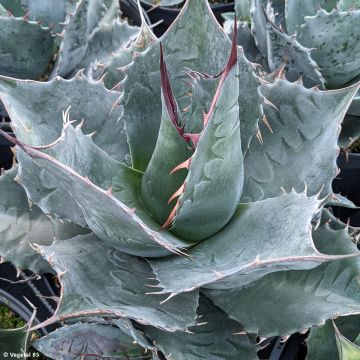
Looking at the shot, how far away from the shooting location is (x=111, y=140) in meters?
0.78

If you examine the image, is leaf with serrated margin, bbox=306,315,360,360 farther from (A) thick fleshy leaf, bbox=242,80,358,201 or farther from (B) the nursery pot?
(B) the nursery pot

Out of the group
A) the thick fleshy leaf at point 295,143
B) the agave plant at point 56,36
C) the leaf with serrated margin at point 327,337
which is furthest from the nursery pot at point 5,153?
the leaf with serrated margin at point 327,337

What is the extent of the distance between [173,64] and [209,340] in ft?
1.25

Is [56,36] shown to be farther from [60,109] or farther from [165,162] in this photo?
[165,162]

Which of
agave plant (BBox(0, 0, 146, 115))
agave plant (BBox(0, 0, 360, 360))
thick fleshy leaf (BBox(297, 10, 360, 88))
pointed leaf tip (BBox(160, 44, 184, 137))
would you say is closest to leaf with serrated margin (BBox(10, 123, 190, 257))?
agave plant (BBox(0, 0, 360, 360))

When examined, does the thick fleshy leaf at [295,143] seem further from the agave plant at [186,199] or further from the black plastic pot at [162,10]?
the black plastic pot at [162,10]

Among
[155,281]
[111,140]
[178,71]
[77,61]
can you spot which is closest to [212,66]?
[178,71]

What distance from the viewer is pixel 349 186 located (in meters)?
1.32

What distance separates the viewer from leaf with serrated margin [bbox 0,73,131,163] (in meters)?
0.69

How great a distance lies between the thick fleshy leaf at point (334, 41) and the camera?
3.18ft

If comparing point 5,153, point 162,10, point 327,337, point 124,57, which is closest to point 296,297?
point 327,337

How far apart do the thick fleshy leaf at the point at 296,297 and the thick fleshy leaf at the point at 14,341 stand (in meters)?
0.32

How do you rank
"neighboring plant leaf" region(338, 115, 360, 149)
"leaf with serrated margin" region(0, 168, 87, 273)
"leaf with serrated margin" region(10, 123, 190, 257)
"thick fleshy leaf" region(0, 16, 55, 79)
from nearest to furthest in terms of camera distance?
"leaf with serrated margin" region(10, 123, 190, 257) → "leaf with serrated margin" region(0, 168, 87, 273) → "thick fleshy leaf" region(0, 16, 55, 79) → "neighboring plant leaf" region(338, 115, 360, 149)

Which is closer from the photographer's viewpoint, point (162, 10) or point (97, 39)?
point (97, 39)
